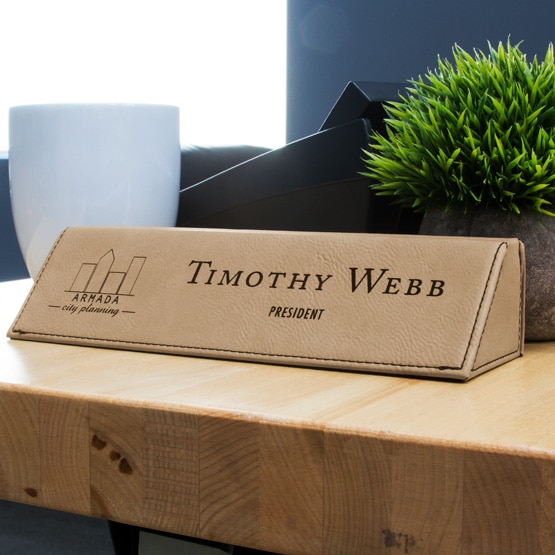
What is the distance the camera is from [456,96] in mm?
488

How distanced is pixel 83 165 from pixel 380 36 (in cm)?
243

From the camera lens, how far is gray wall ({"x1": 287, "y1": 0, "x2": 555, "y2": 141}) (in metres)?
2.68

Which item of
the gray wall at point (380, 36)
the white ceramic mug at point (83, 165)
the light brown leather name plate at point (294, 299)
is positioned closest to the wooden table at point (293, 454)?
the light brown leather name plate at point (294, 299)

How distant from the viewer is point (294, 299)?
449mm

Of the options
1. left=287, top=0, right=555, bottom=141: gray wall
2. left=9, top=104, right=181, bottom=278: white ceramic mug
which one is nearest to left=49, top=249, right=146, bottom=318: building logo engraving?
left=9, top=104, right=181, bottom=278: white ceramic mug

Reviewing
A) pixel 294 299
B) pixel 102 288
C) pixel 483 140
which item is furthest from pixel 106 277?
pixel 483 140

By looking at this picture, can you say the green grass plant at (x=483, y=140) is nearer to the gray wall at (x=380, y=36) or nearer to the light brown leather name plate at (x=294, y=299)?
the light brown leather name plate at (x=294, y=299)

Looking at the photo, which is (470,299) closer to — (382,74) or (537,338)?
(537,338)

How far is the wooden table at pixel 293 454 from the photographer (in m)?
0.30

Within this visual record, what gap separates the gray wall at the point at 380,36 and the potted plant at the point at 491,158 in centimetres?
225

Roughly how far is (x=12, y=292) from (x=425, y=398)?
A: 0.53 metres

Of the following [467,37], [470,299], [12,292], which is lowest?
[12,292]

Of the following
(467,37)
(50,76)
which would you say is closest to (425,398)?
(467,37)

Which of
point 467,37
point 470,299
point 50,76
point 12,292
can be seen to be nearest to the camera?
point 470,299
